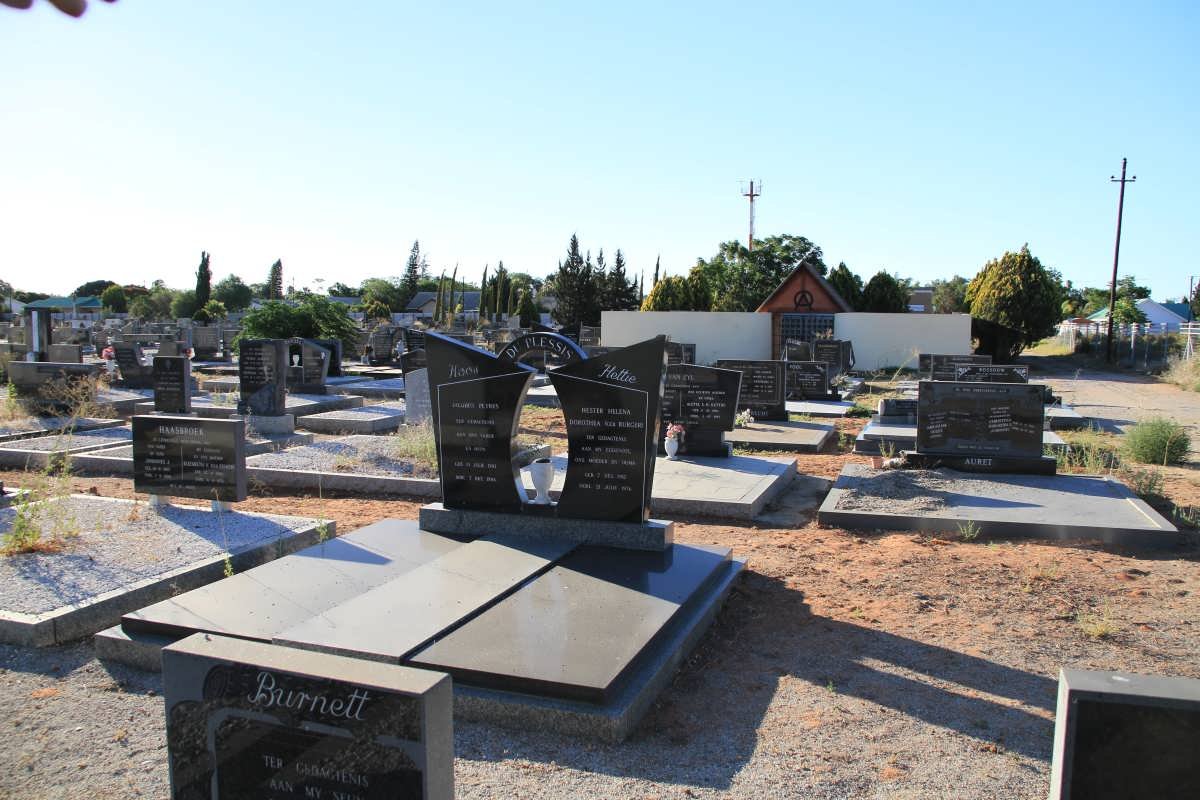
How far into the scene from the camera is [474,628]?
4.87 metres

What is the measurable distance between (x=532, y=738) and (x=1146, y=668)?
10.9 ft

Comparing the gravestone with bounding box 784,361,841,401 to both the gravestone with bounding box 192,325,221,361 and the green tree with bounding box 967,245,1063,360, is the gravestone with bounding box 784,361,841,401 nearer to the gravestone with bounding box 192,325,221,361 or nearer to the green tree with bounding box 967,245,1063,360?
the green tree with bounding box 967,245,1063,360

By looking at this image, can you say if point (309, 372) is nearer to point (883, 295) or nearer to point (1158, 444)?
point (1158, 444)

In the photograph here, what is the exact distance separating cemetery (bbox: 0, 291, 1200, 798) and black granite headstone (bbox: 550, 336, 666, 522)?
0.06ft

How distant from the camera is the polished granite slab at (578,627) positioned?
429 cm

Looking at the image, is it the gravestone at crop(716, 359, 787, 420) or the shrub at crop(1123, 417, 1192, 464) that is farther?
the gravestone at crop(716, 359, 787, 420)

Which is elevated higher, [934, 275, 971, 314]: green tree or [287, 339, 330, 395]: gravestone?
[934, 275, 971, 314]: green tree

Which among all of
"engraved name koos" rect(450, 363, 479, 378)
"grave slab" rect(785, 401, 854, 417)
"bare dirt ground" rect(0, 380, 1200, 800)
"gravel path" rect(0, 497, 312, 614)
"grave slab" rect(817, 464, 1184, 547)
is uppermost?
"engraved name koos" rect(450, 363, 479, 378)

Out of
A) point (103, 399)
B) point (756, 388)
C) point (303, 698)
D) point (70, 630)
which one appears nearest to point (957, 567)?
point (303, 698)

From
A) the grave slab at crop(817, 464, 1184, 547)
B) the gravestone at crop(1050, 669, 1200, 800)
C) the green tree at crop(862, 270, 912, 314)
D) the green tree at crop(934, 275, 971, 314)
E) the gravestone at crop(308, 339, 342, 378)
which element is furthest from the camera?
the green tree at crop(934, 275, 971, 314)

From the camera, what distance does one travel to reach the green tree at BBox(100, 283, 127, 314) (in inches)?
2970

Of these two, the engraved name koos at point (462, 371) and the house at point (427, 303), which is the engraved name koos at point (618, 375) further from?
the house at point (427, 303)

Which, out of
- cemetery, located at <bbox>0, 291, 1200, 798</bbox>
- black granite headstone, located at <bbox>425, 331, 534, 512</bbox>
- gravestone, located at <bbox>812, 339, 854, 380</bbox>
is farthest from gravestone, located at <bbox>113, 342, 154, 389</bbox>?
gravestone, located at <bbox>812, 339, 854, 380</bbox>

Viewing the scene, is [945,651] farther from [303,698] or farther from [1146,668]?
[303,698]
